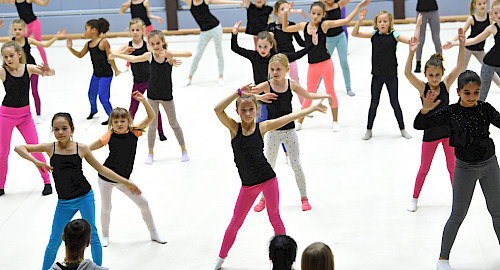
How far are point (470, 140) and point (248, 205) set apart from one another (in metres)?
→ 1.66

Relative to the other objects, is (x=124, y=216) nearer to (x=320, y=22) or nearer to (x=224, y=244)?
(x=224, y=244)

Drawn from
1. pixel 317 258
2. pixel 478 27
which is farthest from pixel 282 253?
pixel 478 27

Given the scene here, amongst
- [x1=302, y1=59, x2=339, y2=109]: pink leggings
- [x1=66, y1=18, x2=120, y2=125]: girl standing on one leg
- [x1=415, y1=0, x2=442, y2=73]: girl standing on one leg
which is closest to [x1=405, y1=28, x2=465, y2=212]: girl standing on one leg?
[x1=302, y1=59, x2=339, y2=109]: pink leggings

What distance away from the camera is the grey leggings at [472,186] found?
16.9 feet

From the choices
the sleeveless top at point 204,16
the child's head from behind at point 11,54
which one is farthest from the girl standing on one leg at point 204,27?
the child's head from behind at point 11,54

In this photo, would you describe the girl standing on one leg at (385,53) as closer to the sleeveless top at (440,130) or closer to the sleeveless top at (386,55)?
the sleeveless top at (386,55)

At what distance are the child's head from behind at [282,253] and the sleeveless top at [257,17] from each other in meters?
7.06

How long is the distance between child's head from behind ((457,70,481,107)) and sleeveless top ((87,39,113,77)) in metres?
5.24

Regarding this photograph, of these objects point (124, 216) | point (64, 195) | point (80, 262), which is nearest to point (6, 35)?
point (124, 216)

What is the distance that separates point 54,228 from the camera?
541 cm

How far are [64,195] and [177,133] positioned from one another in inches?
111

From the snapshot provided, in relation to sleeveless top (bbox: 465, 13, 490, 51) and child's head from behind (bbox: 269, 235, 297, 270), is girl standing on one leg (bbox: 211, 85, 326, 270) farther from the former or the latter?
sleeveless top (bbox: 465, 13, 490, 51)

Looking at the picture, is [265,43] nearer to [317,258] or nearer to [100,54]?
[100,54]

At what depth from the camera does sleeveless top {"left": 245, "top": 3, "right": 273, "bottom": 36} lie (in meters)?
10.5
